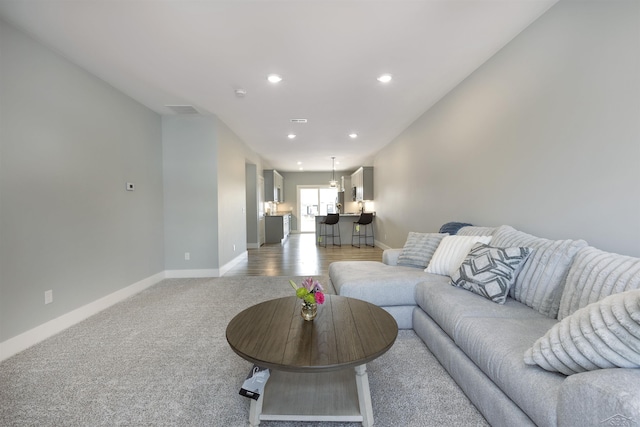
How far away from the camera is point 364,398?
1.35 meters

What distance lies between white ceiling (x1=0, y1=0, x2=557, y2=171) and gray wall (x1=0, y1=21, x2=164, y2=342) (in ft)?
0.92

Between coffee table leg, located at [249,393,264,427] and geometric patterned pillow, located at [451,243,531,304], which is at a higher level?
geometric patterned pillow, located at [451,243,531,304]

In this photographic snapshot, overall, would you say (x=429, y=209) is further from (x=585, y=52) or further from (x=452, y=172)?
(x=585, y=52)

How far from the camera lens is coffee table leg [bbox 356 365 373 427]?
1.32 metres

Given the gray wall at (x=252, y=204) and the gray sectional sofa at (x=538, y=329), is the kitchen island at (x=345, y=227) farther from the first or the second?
the gray sectional sofa at (x=538, y=329)

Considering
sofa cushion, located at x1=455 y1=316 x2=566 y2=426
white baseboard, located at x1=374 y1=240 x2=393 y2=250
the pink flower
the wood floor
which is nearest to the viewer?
sofa cushion, located at x1=455 y1=316 x2=566 y2=426

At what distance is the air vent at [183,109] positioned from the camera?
3.93 meters

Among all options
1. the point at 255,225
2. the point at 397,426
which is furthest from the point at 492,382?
the point at 255,225

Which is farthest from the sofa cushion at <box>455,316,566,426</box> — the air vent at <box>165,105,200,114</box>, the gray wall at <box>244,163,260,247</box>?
the gray wall at <box>244,163,260,247</box>

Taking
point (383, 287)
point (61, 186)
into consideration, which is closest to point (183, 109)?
point (61, 186)

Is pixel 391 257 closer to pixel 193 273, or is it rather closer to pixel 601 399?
pixel 601 399

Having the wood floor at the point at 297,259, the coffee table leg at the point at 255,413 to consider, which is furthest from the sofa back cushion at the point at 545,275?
the wood floor at the point at 297,259

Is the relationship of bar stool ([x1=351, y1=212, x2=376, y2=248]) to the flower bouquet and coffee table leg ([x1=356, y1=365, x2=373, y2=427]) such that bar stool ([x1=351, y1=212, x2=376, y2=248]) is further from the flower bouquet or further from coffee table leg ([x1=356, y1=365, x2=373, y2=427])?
coffee table leg ([x1=356, y1=365, x2=373, y2=427])

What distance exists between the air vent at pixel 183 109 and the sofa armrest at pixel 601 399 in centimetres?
446
